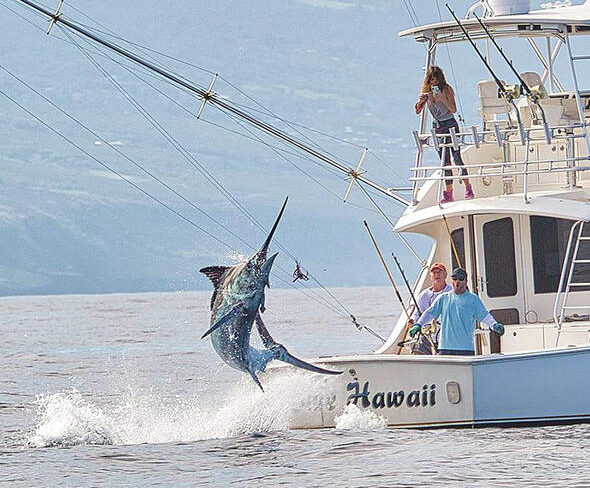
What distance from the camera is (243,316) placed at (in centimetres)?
1662

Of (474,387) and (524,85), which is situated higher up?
(524,85)

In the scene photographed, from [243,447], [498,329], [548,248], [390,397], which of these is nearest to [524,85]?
[548,248]

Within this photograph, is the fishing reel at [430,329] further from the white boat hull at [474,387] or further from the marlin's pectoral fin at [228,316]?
the marlin's pectoral fin at [228,316]

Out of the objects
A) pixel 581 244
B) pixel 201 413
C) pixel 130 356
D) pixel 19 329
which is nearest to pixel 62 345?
pixel 130 356

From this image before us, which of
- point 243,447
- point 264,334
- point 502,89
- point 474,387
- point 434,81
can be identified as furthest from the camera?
point 434,81

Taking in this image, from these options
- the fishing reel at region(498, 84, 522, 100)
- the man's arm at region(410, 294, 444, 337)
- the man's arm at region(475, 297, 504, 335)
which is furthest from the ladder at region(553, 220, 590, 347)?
the fishing reel at region(498, 84, 522, 100)

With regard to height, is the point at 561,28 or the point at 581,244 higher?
the point at 561,28

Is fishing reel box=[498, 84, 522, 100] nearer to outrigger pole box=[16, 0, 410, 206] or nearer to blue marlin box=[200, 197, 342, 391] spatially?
outrigger pole box=[16, 0, 410, 206]

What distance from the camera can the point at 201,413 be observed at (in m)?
21.1

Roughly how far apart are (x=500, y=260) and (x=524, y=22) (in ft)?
9.94

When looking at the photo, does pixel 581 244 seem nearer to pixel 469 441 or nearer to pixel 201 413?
pixel 469 441

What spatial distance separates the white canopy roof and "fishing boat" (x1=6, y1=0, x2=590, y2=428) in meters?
0.02

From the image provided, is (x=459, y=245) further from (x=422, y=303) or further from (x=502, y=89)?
(x=502, y=89)

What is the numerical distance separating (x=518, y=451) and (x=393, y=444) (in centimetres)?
157
